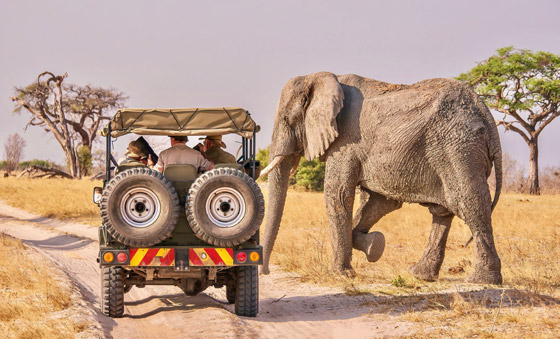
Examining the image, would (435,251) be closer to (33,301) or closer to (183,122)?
(183,122)

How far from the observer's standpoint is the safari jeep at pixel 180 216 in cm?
677

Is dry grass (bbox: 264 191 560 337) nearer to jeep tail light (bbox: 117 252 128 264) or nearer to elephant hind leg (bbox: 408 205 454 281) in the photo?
elephant hind leg (bbox: 408 205 454 281)

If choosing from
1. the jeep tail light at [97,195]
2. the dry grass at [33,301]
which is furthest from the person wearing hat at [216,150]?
the dry grass at [33,301]

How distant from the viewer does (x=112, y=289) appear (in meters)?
7.27

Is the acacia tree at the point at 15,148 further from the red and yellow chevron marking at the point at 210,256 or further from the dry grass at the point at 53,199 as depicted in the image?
the red and yellow chevron marking at the point at 210,256

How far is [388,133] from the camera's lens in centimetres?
981

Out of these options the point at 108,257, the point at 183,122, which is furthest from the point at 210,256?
the point at 183,122

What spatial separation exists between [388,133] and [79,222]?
12.6m

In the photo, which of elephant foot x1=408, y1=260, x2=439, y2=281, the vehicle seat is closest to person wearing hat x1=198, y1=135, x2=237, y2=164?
the vehicle seat

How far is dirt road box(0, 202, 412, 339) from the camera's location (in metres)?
6.76

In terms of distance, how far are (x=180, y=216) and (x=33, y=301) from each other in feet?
6.90

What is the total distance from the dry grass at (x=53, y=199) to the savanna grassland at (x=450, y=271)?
8cm

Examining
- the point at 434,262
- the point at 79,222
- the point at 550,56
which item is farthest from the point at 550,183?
the point at 434,262

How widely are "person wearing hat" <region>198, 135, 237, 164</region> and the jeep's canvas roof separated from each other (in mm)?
672
